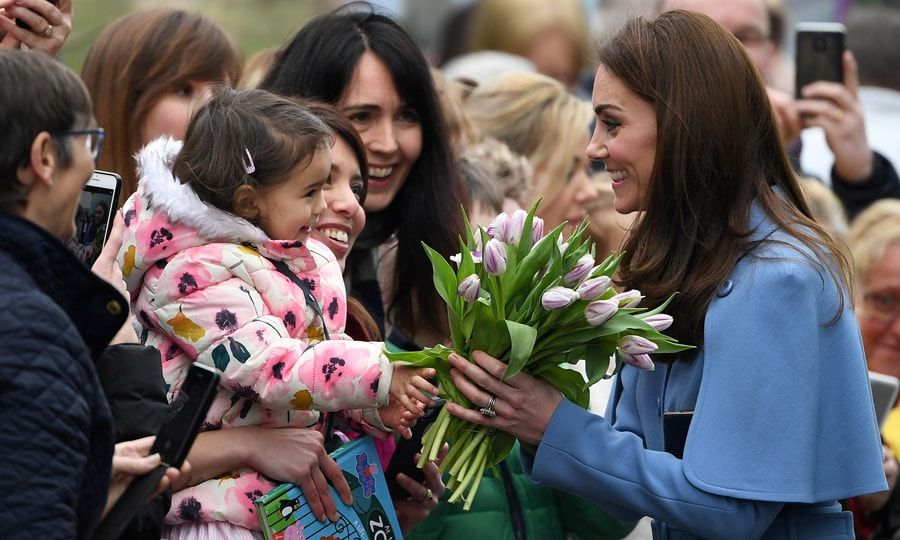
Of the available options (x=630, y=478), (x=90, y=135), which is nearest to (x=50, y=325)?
(x=90, y=135)

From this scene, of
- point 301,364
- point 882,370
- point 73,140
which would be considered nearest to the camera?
point 73,140

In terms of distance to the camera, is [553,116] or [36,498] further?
[553,116]

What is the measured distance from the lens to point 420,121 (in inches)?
184

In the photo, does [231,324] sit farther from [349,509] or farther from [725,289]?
[725,289]

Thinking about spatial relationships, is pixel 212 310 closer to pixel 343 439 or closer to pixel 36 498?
pixel 343 439

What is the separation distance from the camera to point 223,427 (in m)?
3.34

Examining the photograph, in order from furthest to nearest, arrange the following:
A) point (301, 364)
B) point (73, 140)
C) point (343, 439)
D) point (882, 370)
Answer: point (882, 370)
point (343, 439)
point (301, 364)
point (73, 140)

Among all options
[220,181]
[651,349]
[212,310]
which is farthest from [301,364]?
[651,349]

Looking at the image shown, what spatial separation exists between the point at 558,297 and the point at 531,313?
5.5 inches

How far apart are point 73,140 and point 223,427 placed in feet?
3.51

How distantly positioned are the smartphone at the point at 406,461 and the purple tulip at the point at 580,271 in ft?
2.40

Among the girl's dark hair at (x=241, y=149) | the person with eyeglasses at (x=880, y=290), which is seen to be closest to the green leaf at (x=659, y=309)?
the girl's dark hair at (x=241, y=149)

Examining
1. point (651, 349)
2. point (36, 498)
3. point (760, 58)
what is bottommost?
point (760, 58)

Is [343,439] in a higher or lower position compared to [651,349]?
lower
